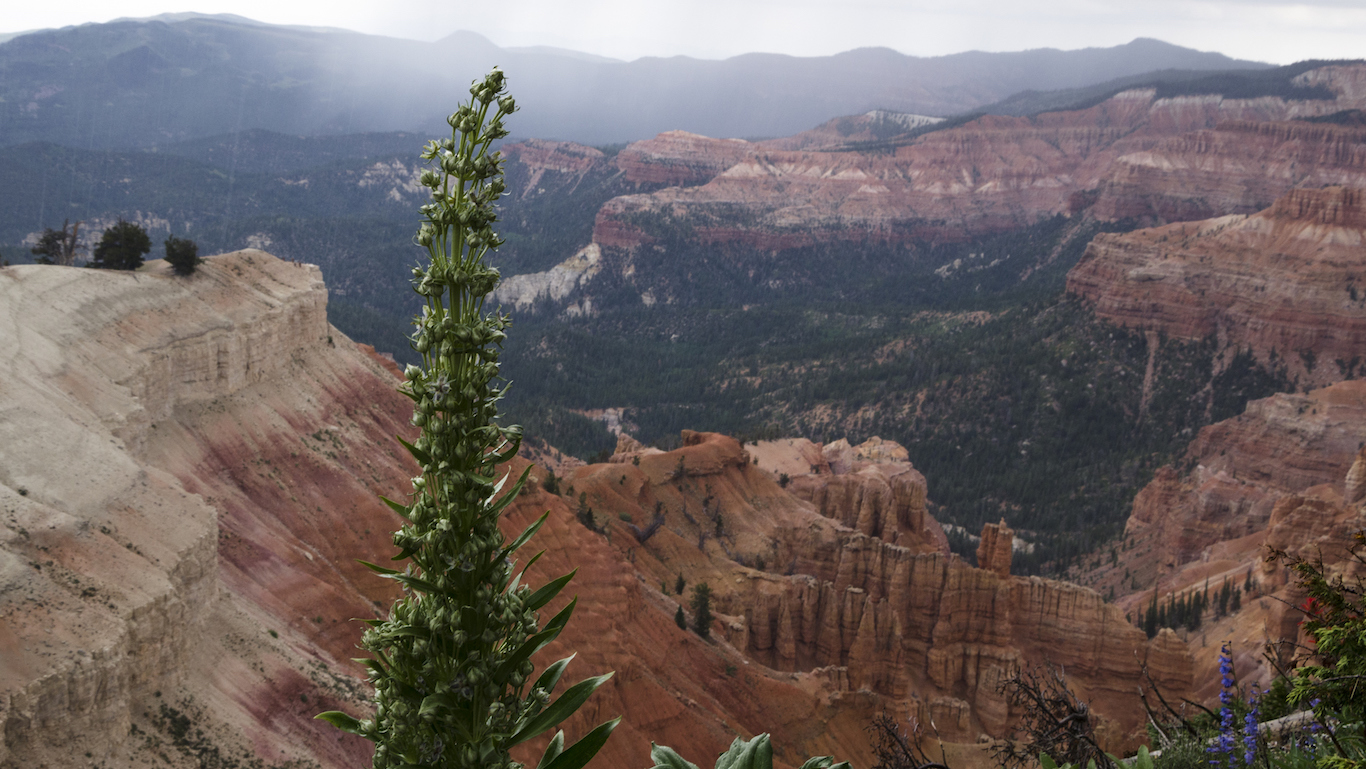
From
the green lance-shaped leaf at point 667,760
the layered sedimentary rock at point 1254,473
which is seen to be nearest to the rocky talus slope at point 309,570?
the green lance-shaped leaf at point 667,760

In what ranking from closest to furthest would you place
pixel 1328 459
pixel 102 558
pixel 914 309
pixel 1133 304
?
pixel 102 558 < pixel 1328 459 < pixel 1133 304 < pixel 914 309

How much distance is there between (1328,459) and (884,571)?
60.5m

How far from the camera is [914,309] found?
19612 cm

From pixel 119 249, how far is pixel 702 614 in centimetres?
3330

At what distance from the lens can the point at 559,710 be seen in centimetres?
610

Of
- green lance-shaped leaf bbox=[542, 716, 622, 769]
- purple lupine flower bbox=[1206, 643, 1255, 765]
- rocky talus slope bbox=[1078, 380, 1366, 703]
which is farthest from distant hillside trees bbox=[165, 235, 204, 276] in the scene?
rocky talus slope bbox=[1078, 380, 1366, 703]

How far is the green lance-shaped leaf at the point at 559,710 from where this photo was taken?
604 centimetres

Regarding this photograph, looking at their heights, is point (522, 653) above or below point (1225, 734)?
above

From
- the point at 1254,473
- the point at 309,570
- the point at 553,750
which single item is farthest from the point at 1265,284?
the point at 553,750

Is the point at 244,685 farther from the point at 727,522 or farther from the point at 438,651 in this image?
the point at 727,522

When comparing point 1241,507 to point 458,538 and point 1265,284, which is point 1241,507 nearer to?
point 1265,284

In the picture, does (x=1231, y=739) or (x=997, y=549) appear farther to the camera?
(x=997, y=549)

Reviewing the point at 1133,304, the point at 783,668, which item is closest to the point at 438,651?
the point at 783,668

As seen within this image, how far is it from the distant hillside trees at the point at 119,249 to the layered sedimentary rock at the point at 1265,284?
5201 inches
